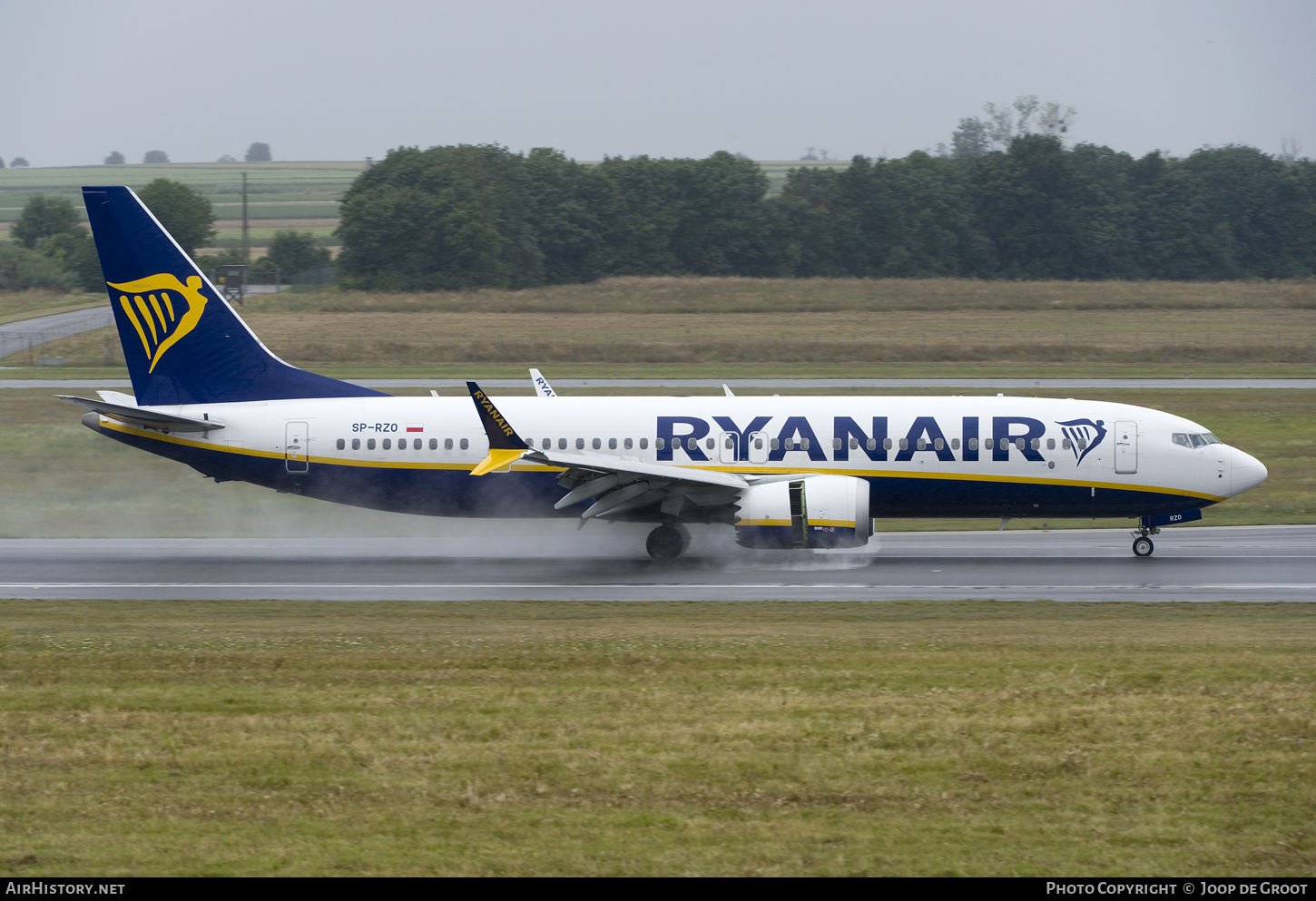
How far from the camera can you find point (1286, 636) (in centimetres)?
1803

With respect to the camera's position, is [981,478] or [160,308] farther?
[160,308]

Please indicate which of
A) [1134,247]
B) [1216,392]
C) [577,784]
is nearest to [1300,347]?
[1216,392]

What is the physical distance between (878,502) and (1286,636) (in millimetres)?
10525

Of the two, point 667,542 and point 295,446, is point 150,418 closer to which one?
point 295,446

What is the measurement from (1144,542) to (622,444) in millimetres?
11622

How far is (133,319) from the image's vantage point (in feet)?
93.2

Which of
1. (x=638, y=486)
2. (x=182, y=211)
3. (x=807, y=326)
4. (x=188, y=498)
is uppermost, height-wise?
(x=182, y=211)

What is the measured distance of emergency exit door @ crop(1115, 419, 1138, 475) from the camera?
2733cm

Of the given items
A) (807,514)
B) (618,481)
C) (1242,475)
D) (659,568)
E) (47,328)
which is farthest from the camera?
(47,328)

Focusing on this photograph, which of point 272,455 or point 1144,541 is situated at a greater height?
point 272,455

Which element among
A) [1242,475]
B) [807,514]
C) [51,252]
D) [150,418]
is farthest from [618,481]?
[51,252]

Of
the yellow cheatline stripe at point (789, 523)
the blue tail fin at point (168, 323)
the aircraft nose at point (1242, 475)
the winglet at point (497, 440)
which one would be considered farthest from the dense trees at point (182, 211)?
the aircraft nose at point (1242, 475)
